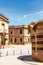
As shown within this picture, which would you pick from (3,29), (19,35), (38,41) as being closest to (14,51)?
(38,41)

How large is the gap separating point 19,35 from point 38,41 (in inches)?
1413

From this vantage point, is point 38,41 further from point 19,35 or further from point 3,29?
point 19,35

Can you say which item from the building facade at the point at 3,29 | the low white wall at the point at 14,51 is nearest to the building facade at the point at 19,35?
the building facade at the point at 3,29

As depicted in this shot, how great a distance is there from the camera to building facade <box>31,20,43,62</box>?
1527 centimetres

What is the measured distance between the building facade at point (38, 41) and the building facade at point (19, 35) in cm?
3438

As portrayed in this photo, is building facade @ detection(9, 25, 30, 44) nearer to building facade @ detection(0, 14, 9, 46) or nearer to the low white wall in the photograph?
building facade @ detection(0, 14, 9, 46)

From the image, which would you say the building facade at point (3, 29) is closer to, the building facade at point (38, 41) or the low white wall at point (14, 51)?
the low white wall at point (14, 51)

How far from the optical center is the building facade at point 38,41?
15266mm

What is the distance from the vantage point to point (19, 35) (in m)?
51.5

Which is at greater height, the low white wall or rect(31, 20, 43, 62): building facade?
rect(31, 20, 43, 62): building facade

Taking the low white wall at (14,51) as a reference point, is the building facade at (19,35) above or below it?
above

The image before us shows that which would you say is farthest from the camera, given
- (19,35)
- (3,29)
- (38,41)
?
(19,35)

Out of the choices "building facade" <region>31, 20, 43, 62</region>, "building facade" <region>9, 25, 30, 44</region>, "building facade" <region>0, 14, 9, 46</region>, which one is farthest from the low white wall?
"building facade" <region>9, 25, 30, 44</region>

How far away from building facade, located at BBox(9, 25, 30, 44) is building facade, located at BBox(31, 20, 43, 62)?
34.4m
